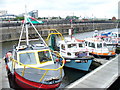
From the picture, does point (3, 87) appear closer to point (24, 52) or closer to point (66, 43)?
point (24, 52)

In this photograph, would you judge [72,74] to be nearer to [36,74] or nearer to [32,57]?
[32,57]

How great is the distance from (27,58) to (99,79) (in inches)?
234

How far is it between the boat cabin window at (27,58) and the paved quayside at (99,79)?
3837 mm

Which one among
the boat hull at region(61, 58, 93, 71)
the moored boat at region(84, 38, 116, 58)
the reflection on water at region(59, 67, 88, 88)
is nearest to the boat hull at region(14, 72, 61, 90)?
the reflection on water at region(59, 67, 88, 88)

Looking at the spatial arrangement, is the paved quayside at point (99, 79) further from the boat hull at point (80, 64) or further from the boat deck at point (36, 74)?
the boat hull at point (80, 64)

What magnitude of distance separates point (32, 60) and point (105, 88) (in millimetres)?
6001

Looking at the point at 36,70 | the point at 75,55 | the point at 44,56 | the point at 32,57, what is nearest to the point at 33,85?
the point at 36,70

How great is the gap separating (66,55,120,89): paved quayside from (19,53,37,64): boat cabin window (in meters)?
3.84

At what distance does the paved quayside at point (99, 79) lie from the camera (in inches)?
436

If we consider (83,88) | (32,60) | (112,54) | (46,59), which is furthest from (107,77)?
(112,54)

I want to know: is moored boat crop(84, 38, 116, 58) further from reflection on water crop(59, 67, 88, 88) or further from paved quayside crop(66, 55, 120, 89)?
paved quayside crop(66, 55, 120, 89)

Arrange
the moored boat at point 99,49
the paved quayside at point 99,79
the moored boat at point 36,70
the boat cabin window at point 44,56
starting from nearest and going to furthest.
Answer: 1. the paved quayside at point 99,79
2. the moored boat at point 36,70
3. the boat cabin window at point 44,56
4. the moored boat at point 99,49

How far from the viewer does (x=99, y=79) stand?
1213 centimetres

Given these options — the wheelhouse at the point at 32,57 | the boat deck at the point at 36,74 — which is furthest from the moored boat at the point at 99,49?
the boat deck at the point at 36,74
